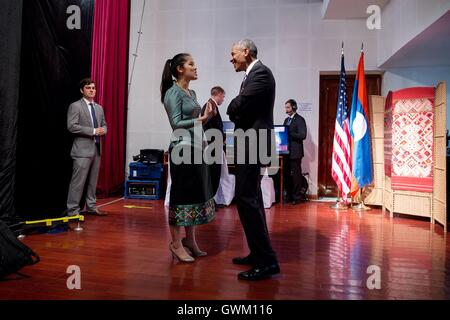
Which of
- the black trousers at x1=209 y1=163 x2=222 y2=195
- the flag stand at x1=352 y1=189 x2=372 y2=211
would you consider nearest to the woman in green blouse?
the black trousers at x1=209 y1=163 x2=222 y2=195

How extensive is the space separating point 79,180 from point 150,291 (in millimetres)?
2106

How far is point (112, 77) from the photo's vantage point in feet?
18.9

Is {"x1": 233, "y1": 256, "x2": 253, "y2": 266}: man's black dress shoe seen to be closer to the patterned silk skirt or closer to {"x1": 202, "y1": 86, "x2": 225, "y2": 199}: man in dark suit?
the patterned silk skirt

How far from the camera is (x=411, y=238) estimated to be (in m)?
3.34

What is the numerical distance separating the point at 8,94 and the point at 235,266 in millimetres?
2313

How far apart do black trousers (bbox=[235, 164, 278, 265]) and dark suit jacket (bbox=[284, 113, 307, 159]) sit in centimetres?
331

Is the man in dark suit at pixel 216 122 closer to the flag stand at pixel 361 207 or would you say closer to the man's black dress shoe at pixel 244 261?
the man's black dress shoe at pixel 244 261

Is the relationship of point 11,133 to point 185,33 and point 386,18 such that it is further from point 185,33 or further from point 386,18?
point 386,18

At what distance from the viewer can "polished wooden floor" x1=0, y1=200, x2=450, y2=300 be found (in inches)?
78.2

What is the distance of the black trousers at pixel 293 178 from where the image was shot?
5375mm

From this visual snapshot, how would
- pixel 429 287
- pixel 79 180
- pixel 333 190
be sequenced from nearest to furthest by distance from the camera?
pixel 429 287, pixel 79 180, pixel 333 190

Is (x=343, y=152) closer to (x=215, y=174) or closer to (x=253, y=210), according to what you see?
(x=215, y=174)

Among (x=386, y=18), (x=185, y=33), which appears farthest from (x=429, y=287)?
(x=185, y=33)

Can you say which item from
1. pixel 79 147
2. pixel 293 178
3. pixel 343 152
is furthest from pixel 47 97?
pixel 343 152
